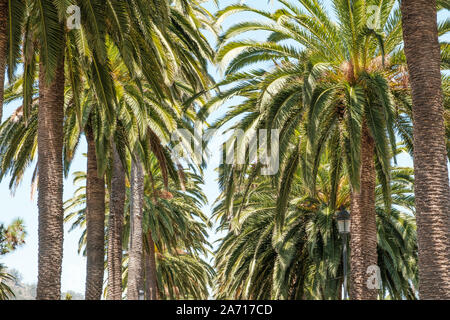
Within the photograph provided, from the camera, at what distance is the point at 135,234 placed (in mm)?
18797

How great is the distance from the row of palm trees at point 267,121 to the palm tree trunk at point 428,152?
2 centimetres

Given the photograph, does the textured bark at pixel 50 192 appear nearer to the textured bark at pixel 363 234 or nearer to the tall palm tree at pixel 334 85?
the tall palm tree at pixel 334 85

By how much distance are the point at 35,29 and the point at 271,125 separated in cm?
540

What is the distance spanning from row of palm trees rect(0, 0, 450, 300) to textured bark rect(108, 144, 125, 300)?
0.04m

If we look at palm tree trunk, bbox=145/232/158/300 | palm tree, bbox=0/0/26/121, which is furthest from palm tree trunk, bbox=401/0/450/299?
palm tree trunk, bbox=145/232/158/300

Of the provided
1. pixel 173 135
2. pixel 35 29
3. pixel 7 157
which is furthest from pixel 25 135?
pixel 35 29

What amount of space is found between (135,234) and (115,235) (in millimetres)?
1724

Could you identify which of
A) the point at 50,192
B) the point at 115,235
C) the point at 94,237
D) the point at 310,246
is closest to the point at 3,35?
the point at 50,192

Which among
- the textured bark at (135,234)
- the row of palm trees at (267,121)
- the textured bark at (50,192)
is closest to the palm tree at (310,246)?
the row of palm trees at (267,121)

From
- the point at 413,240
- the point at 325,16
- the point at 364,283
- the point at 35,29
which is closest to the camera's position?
the point at 35,29

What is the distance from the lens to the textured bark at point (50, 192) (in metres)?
11.3

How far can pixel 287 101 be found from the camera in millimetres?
14188

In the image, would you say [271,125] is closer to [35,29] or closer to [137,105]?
[137,105]
